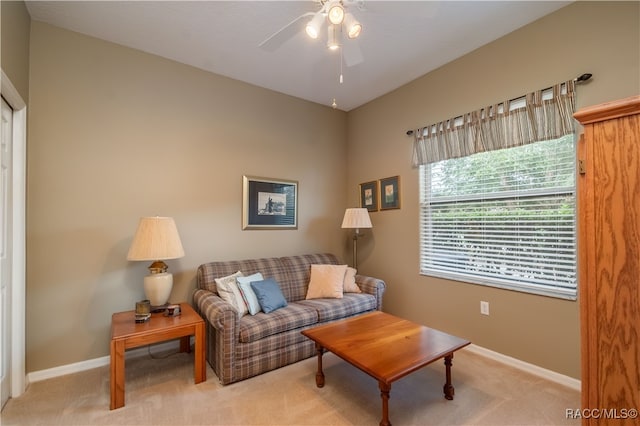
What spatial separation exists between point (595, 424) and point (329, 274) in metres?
2.44

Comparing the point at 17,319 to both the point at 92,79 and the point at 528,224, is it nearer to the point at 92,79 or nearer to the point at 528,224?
the point at 92,79

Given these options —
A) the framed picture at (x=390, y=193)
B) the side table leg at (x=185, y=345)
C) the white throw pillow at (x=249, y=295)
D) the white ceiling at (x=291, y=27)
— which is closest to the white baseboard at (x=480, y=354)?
the side table leg at (x=185, y=345)

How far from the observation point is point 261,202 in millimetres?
3430

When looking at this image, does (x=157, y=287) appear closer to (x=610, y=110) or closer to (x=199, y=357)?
(x=199, y=357)

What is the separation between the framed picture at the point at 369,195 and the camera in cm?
378

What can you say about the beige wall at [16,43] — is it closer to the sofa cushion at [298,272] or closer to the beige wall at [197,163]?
the beige wall at [197,163]

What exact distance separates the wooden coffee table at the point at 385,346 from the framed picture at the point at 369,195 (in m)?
1.68

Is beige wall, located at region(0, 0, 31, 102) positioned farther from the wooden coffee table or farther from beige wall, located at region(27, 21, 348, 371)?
the wooden coffee table

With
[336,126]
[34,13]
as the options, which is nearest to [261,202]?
[336,126]

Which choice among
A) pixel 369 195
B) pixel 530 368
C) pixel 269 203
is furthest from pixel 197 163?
pixel 530 368

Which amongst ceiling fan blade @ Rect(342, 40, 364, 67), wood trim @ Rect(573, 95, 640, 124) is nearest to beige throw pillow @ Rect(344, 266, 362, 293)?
ceiling fan blade @ Rect(342, 40, 364, 67)

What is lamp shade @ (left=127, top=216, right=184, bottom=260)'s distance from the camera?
7.42ft

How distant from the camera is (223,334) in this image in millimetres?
2191

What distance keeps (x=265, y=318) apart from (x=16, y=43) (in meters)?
2.68
